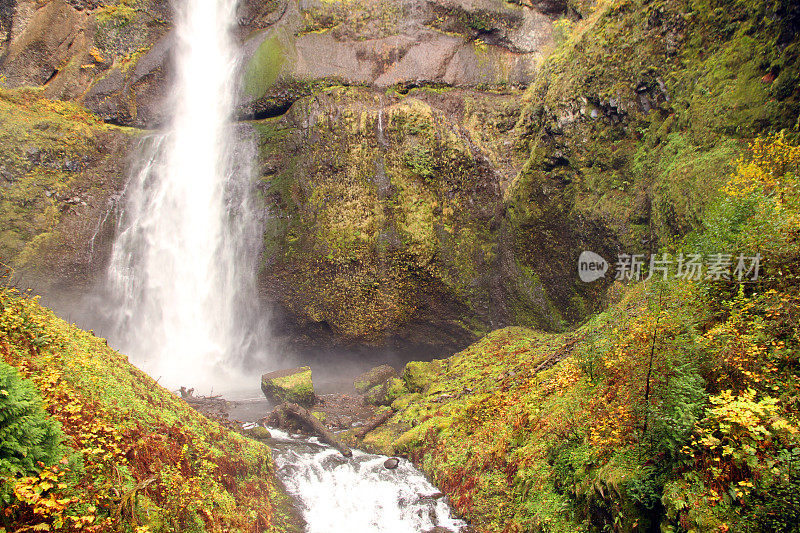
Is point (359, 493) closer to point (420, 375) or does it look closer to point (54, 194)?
point (420, 375)

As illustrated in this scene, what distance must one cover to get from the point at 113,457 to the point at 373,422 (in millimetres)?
7016

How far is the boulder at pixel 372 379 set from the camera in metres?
14.5

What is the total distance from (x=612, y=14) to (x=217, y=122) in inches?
567

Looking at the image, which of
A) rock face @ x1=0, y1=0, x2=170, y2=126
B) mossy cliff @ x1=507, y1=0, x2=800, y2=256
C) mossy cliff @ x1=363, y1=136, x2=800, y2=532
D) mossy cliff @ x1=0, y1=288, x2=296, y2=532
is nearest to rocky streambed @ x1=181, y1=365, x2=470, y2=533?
mossy cliff @ x1=363, y1=136, x2=800, y2=532

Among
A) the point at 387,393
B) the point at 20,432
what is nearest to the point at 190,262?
the point at 387,393

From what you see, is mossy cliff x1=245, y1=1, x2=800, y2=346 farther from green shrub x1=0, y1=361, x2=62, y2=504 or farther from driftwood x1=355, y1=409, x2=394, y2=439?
green shrub x1=0, y1=361, x2=62, y2=504

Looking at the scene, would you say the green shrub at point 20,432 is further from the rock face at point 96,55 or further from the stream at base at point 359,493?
the rock face at point 96,55

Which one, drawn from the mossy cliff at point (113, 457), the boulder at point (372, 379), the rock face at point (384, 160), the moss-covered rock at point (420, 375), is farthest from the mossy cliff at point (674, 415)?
the rock face at point (384, 160)

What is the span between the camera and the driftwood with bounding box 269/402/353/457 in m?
9.54

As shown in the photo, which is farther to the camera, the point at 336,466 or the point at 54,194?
the point at 54,194

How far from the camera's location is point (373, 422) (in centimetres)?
1053

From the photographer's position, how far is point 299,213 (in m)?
15.5

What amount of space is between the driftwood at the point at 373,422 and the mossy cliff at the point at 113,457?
10.0ft

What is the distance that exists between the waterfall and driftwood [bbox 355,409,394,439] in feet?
24.0
